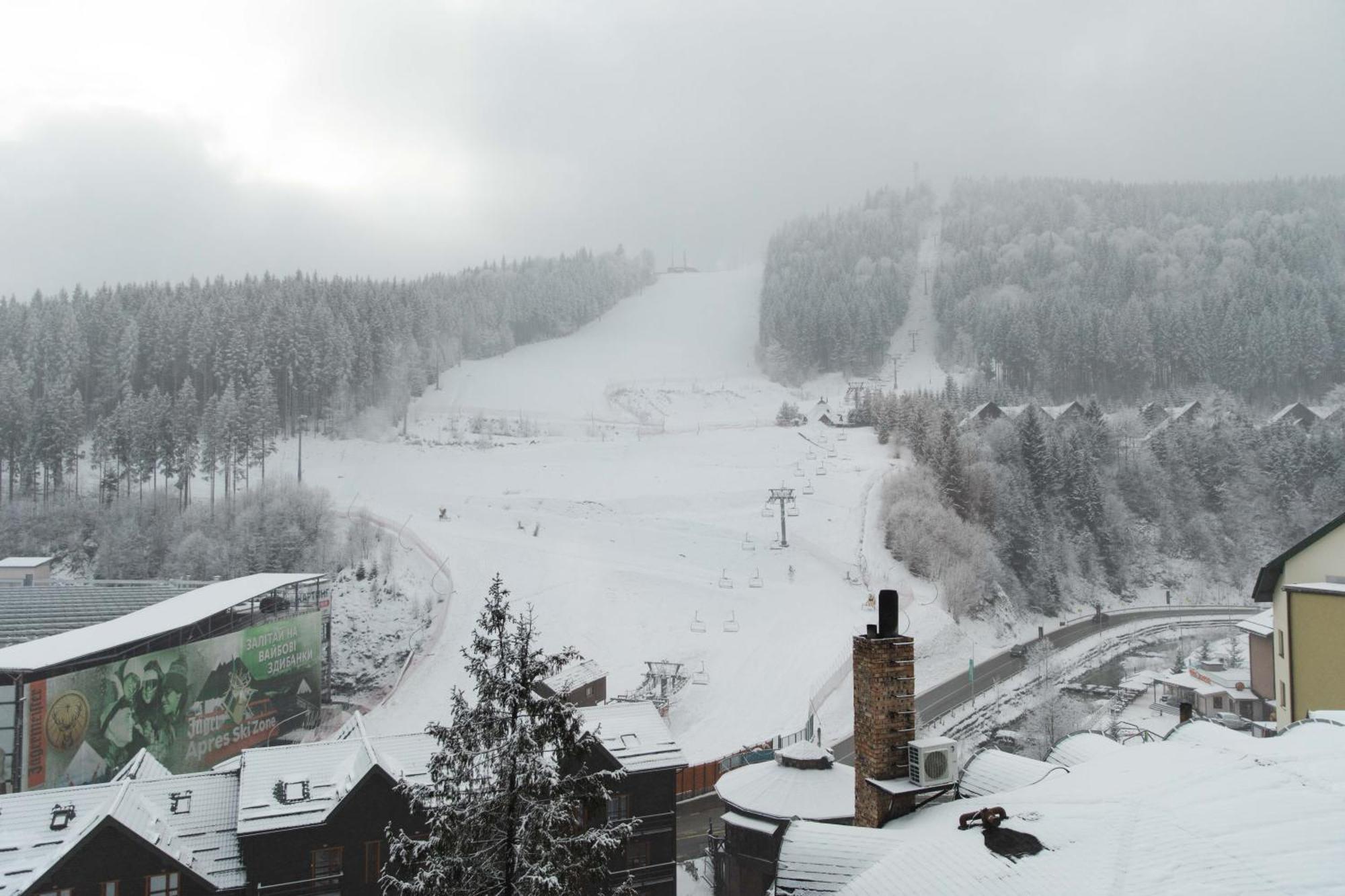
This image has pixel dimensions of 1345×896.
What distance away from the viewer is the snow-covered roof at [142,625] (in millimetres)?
28219

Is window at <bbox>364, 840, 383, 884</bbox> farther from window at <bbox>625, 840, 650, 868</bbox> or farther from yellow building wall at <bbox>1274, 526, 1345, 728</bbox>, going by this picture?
yellow building wall at <bbox>1274, 526, 1345, 728</bbox>

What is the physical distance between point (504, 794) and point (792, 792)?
10109mm

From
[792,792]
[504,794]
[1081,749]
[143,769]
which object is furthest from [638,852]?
[504,794]

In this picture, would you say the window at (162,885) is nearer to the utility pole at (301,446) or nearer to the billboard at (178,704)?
the billboard at (178,704)

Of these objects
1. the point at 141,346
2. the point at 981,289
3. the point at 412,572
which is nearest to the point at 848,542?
the point at 412,572

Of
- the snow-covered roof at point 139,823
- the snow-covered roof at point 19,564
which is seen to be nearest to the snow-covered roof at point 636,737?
the snow-covered roof at point 139,823

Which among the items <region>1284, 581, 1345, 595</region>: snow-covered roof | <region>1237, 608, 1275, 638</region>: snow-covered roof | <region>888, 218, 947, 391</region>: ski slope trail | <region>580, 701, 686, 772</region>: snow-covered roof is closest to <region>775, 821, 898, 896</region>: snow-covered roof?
<region>1284, 581, 1345, 595</region>: snow-covered roof

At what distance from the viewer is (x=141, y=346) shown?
80.5 m

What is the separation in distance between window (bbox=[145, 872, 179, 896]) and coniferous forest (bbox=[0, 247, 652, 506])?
54.8 m

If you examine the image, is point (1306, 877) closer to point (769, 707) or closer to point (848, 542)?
point (769, 707)

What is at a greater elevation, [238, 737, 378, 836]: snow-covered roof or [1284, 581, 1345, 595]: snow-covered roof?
[1284, 581, 1345, 595]: snow-covered roof

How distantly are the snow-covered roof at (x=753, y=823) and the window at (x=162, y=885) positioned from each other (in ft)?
36.4

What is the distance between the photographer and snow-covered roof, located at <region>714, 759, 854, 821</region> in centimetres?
1667

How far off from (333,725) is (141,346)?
57.9 meters
